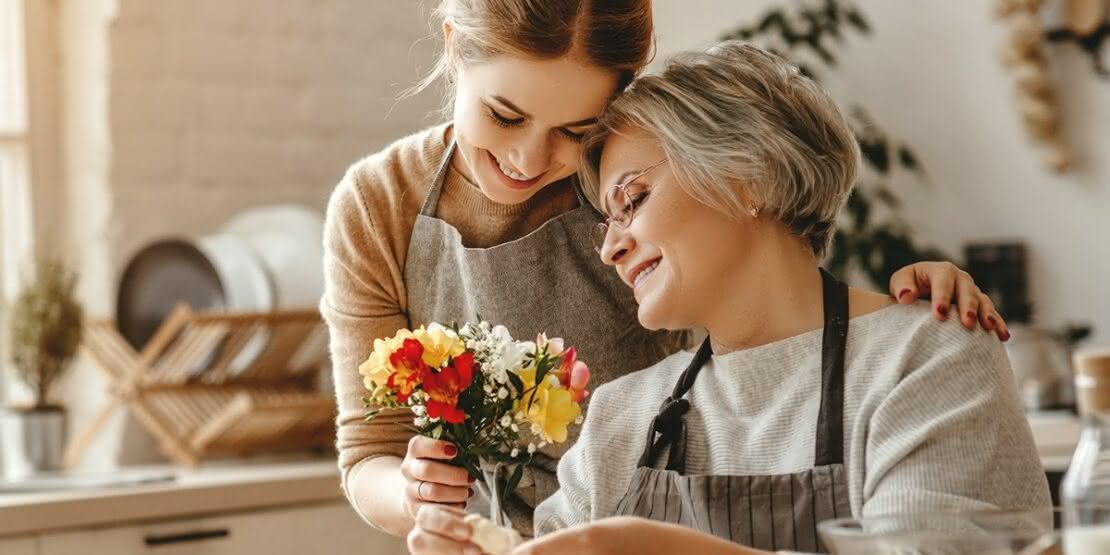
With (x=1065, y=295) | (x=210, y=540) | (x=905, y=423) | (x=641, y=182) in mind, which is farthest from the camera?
(x=1065, y=295)

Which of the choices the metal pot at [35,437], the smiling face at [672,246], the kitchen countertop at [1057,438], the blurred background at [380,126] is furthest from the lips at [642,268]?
the metal pot at [35,437]

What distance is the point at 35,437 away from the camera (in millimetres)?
3318

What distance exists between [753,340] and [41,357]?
2.11m

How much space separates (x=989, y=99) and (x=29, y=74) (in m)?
2.82

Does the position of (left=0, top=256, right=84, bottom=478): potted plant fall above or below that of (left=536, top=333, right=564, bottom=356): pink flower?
below

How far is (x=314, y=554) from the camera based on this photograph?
3.06 metres

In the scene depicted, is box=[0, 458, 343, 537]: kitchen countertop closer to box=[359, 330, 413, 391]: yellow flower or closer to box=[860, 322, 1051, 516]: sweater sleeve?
box=[359, 330, 413, 391]: yellow flower

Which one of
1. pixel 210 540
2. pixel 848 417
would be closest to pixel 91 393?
pixel 210 540

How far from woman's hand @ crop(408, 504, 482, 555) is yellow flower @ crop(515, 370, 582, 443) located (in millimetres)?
144

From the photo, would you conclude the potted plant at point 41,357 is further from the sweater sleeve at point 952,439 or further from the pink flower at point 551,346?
the sweater sleeve at point 952,439

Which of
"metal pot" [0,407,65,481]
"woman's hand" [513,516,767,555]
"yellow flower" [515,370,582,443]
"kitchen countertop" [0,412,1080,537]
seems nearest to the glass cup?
"woman's hand" [513,516,767,555]

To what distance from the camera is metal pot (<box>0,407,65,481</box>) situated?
10.9ft

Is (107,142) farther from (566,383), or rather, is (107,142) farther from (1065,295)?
(1065,295)

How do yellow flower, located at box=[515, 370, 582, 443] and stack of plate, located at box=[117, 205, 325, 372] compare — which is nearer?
yellow flower, located at box=[515, 370, 582, 443]
